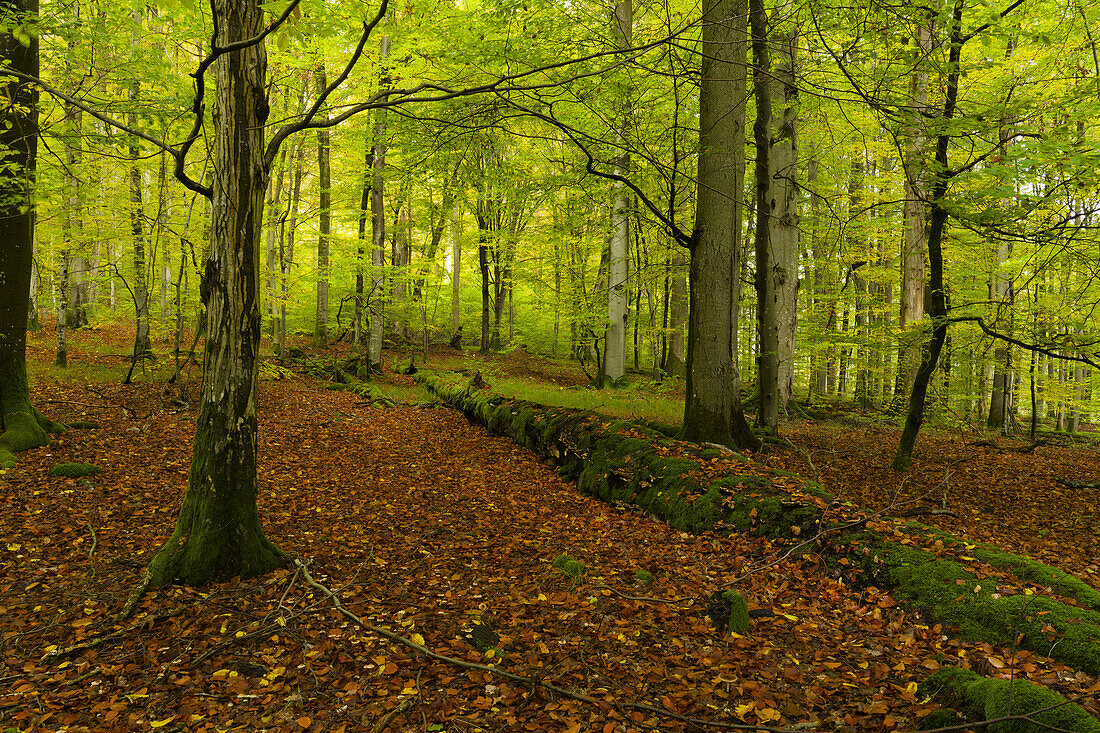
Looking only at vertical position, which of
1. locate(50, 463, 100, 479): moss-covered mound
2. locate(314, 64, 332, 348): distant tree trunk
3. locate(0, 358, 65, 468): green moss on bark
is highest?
locate(314, 64, 332, 348): distant tree trunk

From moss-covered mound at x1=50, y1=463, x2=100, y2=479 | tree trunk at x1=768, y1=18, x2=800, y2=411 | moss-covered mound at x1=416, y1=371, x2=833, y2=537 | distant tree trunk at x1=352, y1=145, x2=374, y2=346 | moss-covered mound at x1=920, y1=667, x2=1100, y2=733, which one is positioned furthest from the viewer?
distant tree trunk at x1=352, y1=145, x2=374, y2=346

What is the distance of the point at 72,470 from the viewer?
6207mm

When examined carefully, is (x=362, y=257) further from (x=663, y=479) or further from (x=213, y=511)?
(x=213, y=511)

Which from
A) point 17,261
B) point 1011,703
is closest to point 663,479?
point 1011,703

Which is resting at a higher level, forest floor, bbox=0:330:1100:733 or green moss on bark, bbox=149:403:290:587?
green moss on bark, bbox=149:403:290:587

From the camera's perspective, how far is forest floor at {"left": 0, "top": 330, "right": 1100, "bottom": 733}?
9.20 ft

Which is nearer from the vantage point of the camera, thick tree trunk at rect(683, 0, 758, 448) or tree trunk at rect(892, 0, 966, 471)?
tree trunk at rect(892, 0, 966, 471)

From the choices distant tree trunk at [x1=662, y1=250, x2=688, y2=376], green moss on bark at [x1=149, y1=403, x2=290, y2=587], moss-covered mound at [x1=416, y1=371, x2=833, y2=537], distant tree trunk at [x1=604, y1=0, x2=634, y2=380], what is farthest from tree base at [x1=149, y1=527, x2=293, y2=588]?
distant tree trunk at [x1=662, y1=250, x2=688, y2=376]

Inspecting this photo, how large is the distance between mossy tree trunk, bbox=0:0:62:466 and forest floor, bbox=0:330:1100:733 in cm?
59

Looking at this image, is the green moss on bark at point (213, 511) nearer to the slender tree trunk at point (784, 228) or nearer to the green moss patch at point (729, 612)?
the green moss patch at point (729, 612)

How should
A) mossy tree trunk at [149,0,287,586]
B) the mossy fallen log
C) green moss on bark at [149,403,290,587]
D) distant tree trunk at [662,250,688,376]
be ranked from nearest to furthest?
1. the mossy fallen log
2. mossy tree trunk at [149,0,287,586]
3. green moss on bark at [149,403,290,587]
4. distant tree trunk at [662,250,688,376]

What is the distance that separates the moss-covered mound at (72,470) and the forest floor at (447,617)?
0.42 feet

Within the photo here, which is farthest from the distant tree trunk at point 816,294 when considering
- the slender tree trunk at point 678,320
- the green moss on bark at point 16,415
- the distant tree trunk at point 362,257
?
the green moss on bark at point 16,415

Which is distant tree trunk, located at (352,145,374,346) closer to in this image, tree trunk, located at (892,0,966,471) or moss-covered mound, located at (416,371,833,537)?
moss-covered mound, located at (416,371,833,537)
